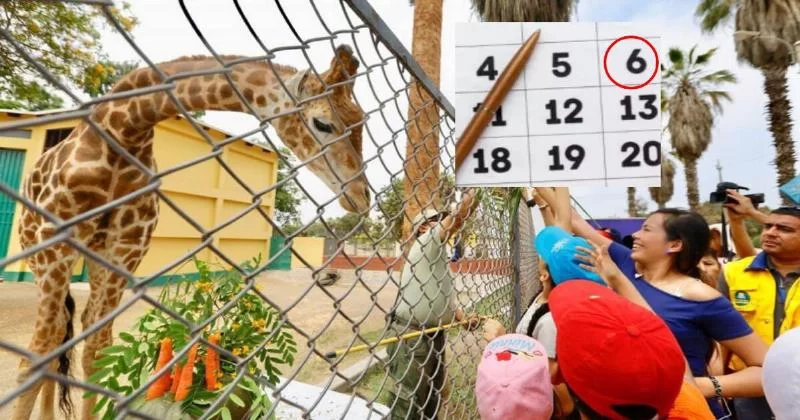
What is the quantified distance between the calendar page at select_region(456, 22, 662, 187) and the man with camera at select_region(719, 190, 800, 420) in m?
1.42

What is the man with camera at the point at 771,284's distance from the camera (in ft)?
6.93

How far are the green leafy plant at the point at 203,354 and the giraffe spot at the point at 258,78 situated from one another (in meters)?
0.90

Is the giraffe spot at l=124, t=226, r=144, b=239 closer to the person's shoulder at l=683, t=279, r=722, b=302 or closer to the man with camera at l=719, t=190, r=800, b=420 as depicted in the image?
the person's shoulder at l=683, t=279, r=722, b=302

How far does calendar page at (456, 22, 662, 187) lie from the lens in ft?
4.60

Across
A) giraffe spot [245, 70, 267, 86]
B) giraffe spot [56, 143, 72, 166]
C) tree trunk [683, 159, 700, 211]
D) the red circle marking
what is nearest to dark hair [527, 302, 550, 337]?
the red circle marking

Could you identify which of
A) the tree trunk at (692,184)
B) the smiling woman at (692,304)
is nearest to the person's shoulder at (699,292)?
the smiling woman at (692,304)

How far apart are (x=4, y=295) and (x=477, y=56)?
10357mm

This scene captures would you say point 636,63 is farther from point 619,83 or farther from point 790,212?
point 790,212

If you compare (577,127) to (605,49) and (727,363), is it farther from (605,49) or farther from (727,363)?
(727,363)

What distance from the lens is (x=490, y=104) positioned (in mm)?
1400

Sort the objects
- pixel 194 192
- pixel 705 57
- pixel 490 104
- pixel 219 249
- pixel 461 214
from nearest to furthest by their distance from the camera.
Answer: pixel 219 249 < pixel 490 104 < pixel 461 214 < pixel 194 192 < pixel 705 57

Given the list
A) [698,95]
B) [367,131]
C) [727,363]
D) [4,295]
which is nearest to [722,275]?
[727,363]

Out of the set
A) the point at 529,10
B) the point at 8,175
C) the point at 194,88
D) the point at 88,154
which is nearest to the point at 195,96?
the point at 194,88

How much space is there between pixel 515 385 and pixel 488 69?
0.92 meters
